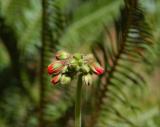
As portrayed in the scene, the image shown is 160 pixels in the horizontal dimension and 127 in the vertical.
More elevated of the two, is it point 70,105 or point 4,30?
point 4,30

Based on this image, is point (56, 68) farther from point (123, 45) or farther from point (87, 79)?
point (123, 45)

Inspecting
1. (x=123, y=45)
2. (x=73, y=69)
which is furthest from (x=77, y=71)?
(x=123, y=45)

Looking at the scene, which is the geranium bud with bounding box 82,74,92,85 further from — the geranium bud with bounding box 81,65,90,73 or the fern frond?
the fern frond

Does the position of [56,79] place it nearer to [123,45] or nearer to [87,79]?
[87,79]

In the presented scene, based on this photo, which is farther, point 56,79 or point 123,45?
point 123,45

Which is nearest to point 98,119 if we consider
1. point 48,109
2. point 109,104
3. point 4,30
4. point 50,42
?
point 109,104

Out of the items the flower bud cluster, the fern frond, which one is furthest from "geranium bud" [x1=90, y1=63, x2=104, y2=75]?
the fern frond

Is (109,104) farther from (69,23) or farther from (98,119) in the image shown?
(69,23)

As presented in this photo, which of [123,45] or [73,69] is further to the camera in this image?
[123,45]
